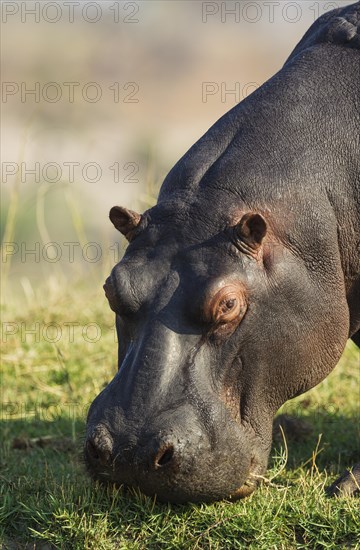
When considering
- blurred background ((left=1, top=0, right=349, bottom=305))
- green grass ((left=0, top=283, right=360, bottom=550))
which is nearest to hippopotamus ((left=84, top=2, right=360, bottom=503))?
green grass ((left=0, top=283, right=360, bottom=550))

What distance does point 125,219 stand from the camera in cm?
443

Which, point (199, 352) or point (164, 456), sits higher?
point (199, 352)

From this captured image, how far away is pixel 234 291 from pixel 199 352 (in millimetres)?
277

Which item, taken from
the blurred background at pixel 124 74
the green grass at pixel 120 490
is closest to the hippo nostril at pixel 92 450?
the green grass at pixel 120 490

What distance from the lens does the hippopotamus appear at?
3.95 metres

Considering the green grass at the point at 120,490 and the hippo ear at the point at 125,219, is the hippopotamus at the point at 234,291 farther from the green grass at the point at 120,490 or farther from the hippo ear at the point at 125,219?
the green grass at the point at 120,490

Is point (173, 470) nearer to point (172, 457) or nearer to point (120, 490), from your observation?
point (172, 457)

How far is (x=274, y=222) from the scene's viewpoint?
4.33 meters

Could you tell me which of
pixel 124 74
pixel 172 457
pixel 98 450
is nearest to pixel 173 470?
pixel 172 457

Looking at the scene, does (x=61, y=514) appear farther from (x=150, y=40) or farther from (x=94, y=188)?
(x=150, y=40)

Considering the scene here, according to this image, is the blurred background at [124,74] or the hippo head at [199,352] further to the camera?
the blurred background at [124,74]

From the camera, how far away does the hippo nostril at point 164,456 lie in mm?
3820

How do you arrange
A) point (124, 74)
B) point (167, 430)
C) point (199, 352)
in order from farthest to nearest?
point (124, 74)
point (199, 352)
point (167, 430)

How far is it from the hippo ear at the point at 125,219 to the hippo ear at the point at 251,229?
1.58 ft
